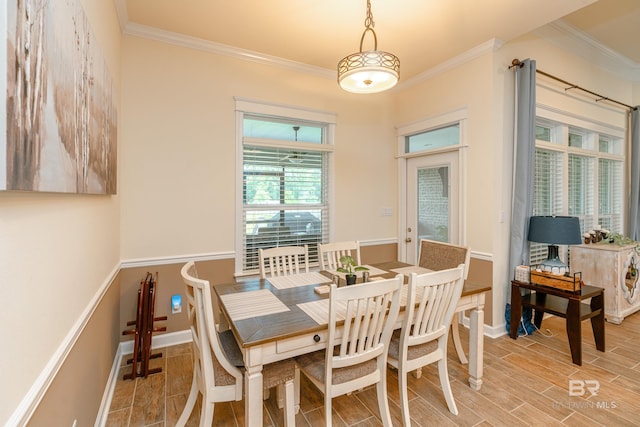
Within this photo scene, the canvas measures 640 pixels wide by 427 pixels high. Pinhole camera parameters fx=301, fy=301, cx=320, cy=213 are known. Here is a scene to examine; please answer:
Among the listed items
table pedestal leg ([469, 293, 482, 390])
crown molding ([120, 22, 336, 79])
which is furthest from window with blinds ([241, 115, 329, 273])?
table pedestal leg ([469, 293, 482, 390])

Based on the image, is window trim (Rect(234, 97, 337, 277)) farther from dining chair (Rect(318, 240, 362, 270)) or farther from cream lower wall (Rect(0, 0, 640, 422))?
dining chair (Rect(318, 240, 362, 270))

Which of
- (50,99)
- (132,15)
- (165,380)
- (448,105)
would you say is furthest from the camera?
(448,105)

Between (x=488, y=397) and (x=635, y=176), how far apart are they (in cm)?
446

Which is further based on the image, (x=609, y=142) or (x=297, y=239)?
(x=609, y=142)

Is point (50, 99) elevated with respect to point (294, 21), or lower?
lower

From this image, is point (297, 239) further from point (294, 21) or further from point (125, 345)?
point (294, 21)

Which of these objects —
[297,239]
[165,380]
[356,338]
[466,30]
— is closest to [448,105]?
[466,30]

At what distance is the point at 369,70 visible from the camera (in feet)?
6.14

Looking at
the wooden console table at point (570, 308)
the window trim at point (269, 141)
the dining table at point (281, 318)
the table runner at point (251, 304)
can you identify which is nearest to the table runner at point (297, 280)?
the dining table at point (281, 318)

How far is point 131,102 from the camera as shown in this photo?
2734mm

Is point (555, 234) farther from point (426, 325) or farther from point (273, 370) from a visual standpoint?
point (273, 370)

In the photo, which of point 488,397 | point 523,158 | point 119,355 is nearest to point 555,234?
point 523,158

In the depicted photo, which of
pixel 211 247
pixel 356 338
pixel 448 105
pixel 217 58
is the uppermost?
pixel 217 58

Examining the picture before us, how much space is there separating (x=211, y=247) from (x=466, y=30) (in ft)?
10.7
